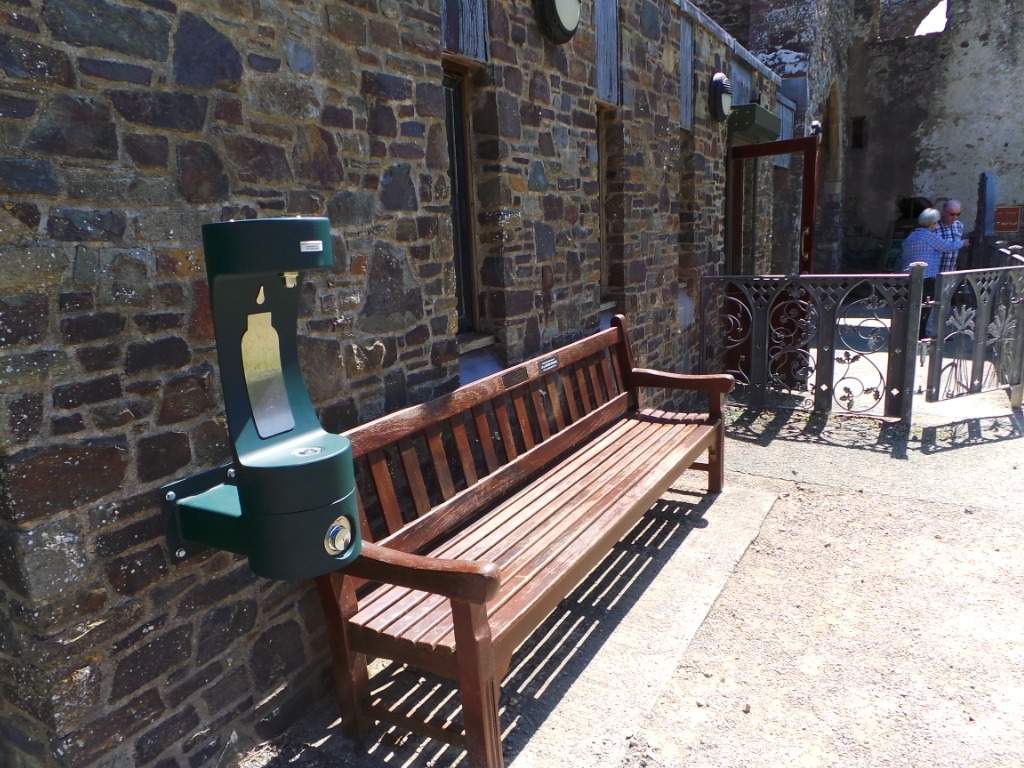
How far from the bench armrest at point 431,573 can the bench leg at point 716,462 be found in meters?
2.69

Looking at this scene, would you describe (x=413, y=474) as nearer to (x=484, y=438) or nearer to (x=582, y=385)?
(x=484, y=438)

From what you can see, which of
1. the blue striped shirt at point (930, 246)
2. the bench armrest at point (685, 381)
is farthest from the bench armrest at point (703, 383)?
the blue striped shirt at point (930, 246)

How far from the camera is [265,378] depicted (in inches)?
80.4

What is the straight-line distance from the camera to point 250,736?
250 cm

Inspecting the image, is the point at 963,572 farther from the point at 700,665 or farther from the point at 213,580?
the point at 213,580

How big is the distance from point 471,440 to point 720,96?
4.96 metres

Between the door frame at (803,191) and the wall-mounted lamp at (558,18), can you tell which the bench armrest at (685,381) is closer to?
the wall-mounted lamp at (558,18)

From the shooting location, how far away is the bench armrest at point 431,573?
2.08 meters

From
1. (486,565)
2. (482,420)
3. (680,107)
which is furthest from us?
(680,107)

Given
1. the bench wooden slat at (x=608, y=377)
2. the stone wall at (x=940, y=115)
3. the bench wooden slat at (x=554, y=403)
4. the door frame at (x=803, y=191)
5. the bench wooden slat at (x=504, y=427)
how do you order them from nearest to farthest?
the bench wooden slat at (x=504, y=427) < the bench wooden slat at (x=554, y=403) < the bench wooden slat at (x=608, y=377) < the door frame at (x=803, y=191) < the stone wall at (x=940, y=115)

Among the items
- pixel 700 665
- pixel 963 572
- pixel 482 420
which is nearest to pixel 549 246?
pixel 482 420

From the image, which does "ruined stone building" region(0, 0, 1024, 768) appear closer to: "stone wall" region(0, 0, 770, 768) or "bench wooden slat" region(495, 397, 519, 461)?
"stone wall" region(0, 0, 770, 768)

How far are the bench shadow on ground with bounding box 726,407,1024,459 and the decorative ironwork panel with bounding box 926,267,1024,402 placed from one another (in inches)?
11.2

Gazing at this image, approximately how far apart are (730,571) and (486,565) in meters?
2.00
